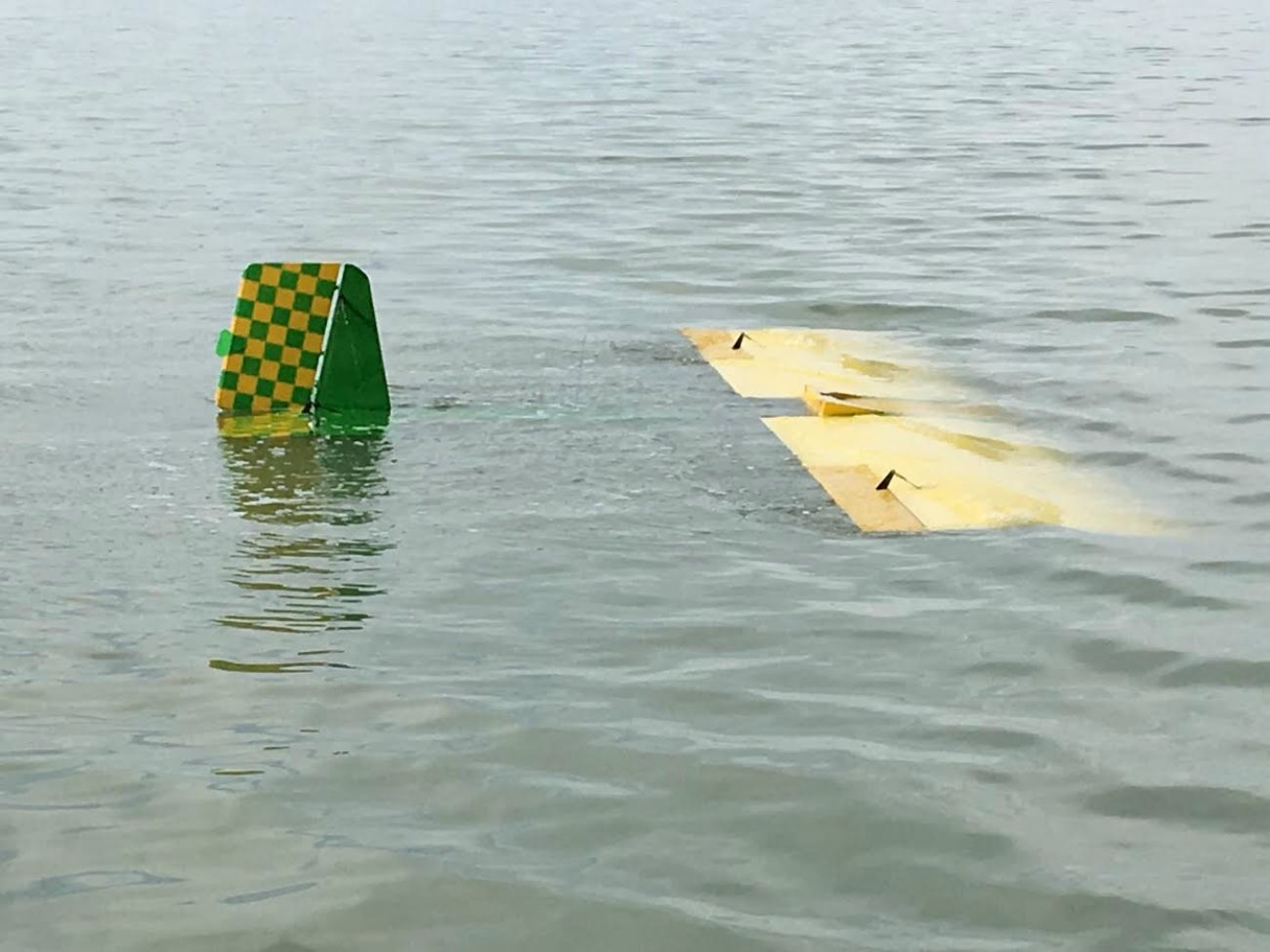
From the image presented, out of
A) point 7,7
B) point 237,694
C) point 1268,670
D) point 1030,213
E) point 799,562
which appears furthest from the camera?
point 7,7

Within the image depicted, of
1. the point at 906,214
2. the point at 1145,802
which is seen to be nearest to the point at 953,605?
the point at 1145,802

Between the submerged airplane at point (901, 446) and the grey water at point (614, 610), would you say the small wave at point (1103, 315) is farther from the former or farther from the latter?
the submerged airplane at point (901, 446)

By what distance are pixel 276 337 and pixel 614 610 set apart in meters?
2.86

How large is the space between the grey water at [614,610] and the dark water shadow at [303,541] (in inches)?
0.8

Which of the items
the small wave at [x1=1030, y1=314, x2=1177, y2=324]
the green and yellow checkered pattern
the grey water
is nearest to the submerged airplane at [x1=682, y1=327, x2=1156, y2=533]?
the grey water

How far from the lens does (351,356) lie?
820cm

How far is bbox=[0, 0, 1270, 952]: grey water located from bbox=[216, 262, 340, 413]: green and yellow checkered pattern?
30 centimetres

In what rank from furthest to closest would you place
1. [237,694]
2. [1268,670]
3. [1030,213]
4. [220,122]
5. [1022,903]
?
[220,122] → [1030,213] → [1268,670] → [237,694] → [1022,903]

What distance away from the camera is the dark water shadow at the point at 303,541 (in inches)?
222

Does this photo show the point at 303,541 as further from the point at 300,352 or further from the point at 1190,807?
the point at 1190,807

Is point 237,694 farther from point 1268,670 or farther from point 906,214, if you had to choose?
point 906,214

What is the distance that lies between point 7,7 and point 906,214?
115 ft

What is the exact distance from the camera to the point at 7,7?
147ft

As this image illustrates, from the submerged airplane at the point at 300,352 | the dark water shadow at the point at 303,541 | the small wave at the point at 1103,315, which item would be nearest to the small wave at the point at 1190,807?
the dark water shadow at the point at 303,541
